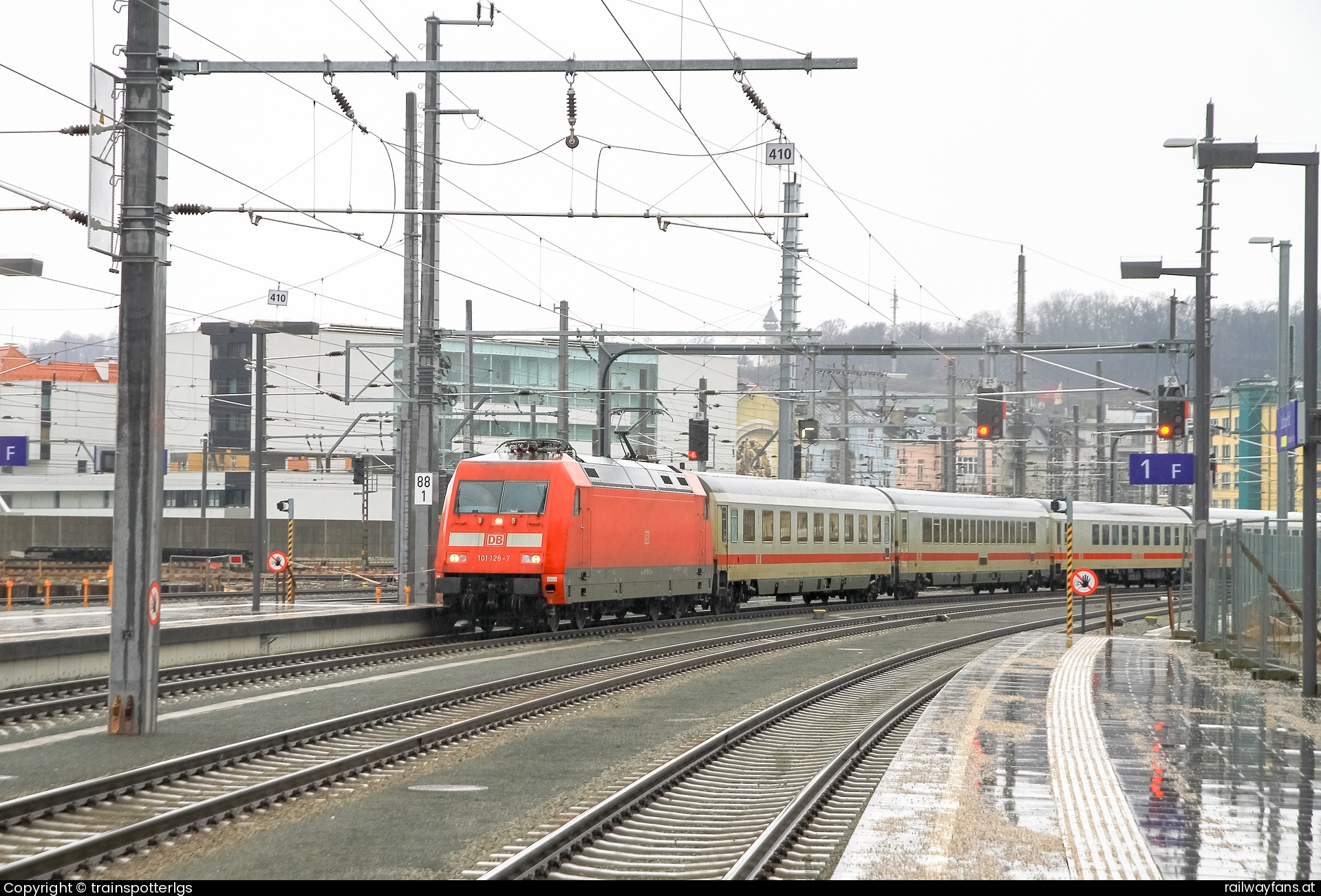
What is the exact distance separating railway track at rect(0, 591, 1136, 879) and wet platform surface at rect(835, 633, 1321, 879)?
4216 millimetres

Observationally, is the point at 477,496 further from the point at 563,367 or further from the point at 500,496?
the point at 563,367

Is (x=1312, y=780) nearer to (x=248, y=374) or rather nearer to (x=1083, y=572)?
(x=1083, y=572)

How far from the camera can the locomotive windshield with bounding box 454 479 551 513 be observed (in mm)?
24953

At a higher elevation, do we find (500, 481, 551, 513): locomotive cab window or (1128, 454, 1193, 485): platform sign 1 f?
(1128, 454, 1193, 485): platform sign 1 f

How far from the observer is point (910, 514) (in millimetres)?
43625

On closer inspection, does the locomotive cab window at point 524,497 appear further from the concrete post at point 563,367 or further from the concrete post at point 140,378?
the concrete post at point 140,378

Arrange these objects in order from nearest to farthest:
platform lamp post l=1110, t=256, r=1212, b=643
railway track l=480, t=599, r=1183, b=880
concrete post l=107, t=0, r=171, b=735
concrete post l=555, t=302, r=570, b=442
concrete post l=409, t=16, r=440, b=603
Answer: railway track l=480, t=599, r=1183, b=880
concrete post l=107, t=0, r=171, b=735
platform lamp post l=1110, t=256, r=1212, b=643
concrete post l=409, t=16, r=440, b=603
concrete post l=555, t=302, r=570, b=442

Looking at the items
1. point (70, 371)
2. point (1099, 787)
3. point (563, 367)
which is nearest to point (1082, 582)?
point (563, 367)

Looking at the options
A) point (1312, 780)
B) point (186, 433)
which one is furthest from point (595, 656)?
point (186, 433)

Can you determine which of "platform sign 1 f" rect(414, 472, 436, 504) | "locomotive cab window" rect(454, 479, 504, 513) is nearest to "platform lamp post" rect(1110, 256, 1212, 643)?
"locomotive cab window" rect(454, 479, 504, 513)

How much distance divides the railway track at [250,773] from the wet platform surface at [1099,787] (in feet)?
13.8

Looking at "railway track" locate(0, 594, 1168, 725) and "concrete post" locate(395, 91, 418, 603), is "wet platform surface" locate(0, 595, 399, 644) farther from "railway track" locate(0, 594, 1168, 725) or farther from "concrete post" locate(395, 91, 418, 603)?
"concrete post" locate(395, 91, 418, 603)

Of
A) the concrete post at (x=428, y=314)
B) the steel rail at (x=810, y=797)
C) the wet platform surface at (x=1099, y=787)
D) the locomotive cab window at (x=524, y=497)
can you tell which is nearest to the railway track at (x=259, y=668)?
the locomotive cab window at (x=524, y=497)

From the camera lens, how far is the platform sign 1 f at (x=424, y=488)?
26.2 m
